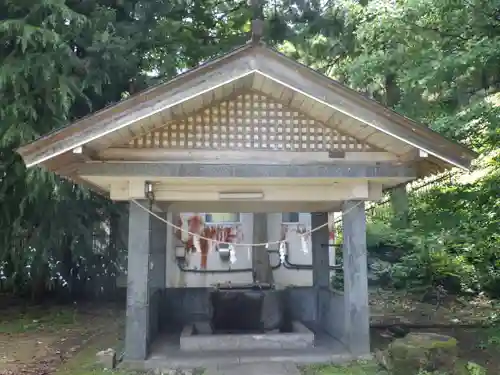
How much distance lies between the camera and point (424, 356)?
6.21m

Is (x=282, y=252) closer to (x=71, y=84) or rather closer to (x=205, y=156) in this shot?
(x=205, y=156)

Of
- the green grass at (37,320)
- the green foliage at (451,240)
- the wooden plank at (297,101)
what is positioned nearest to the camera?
the wooden plank at (297,101)

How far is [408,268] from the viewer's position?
50.1ft

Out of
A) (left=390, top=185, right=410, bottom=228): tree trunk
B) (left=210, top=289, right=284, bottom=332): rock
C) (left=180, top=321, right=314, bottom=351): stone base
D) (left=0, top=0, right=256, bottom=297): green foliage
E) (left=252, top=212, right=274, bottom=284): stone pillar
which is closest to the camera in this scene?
(left=180, top=321, right=314, bottom=351): stone base

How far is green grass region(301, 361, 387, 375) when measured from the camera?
21.7 feet

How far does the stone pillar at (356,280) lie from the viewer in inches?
282

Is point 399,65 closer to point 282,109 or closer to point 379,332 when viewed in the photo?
point 282,109

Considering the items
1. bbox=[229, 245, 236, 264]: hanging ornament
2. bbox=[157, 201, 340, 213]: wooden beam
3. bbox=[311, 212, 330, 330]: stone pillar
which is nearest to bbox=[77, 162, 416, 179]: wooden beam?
bbox=[157, 201, 340, 213]: wooden beam

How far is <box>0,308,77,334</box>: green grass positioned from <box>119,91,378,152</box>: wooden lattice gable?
625 cm

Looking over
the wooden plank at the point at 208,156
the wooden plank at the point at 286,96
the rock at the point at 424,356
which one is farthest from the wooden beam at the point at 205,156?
the rock at the point at 424,356

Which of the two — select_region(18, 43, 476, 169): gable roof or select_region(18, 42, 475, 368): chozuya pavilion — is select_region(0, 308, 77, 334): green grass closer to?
select_region(18, 42, 475, 368): chozuya pavilion

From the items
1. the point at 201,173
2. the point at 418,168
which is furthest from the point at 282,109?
the point at 418,168

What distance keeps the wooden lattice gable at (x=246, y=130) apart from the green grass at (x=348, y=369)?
9.79 feet

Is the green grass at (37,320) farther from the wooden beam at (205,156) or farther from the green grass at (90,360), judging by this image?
the wooden beam at (205,156)
